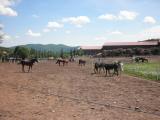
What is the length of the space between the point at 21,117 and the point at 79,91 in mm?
7108

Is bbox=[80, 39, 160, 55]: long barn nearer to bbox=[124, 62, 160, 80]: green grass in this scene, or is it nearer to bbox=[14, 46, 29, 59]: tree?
bbox=[14, 46, 29, 59]: tree

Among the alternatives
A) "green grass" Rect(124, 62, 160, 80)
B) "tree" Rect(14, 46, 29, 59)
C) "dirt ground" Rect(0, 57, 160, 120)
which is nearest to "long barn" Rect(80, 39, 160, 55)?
"tree" Rect(14, 46, 29, 59)

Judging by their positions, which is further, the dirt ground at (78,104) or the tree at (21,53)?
the tree at (21,53)

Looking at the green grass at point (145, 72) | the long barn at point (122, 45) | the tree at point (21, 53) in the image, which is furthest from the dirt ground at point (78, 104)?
the long barn at point (122, 45)

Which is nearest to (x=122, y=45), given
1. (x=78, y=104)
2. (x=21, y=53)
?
(x=21, y=53)

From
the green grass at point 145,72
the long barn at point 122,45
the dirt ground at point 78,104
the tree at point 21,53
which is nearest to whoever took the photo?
the dirt ground at point 78,104

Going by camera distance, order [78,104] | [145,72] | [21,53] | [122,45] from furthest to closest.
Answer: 1. [122,45]
2. [21,53]
3. [145,72]
4. [78,104]

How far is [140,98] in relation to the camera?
16.7 meters

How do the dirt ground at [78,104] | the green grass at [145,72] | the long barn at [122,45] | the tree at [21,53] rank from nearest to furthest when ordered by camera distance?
the dirt ground at [78,104], the green grass at [145,72], the tree at [21,53], the long barn at [122,45]

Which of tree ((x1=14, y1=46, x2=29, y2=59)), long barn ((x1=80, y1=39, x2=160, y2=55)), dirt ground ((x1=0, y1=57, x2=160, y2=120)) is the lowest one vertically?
dirt ground ((x1=0, y1=57, x2=160, y2=120))

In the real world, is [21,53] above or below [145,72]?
above

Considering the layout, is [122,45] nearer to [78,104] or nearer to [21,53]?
[21,53]

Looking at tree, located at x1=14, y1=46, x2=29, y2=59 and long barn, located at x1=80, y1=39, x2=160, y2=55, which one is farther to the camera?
long barn, located at x1=80, y1=39, x2=160, y2=55

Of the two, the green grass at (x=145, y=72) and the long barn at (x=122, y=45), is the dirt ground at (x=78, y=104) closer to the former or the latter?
the green grass at (x=145, y=72)
